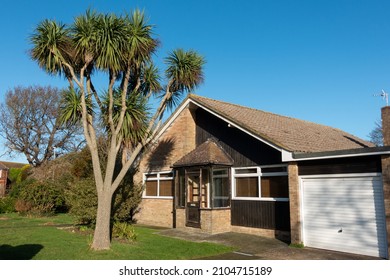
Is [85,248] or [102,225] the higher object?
[102,225]

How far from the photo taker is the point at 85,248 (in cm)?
983

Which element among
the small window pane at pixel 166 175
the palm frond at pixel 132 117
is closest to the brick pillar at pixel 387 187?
the palm frond at pixel 132 117

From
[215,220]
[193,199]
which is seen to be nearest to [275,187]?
[215,220]

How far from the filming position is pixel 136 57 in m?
11.0

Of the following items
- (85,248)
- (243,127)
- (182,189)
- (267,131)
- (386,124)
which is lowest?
(85,248)

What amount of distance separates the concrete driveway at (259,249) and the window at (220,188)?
1382 mm

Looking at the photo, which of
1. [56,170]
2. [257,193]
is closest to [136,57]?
[257,193]

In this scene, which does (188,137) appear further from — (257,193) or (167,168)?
(257,193)

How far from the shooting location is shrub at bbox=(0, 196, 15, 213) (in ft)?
73.4

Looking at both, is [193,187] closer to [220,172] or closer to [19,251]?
[220,172]

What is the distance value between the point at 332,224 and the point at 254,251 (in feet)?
8.21

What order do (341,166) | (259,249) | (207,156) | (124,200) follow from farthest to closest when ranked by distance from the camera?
(124,200), (207,156), (259,249), (341,166)

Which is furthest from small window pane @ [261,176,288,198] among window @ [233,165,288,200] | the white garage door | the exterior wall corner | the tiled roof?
the exterior wall corner

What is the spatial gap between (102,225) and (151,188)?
8251mm
